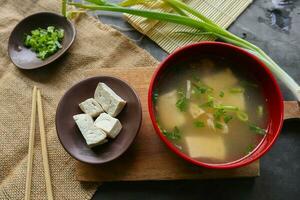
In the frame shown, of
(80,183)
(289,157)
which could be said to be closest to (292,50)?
(289,157)

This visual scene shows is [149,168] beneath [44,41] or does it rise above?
beneath

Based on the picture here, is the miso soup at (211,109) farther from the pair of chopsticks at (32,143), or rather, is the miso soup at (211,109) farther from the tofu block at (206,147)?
the pair of chopsticks at (32,143)

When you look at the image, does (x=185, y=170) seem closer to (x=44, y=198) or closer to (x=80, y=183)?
(x=80, y=183)

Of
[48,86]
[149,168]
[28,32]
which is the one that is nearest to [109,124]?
[149,168]

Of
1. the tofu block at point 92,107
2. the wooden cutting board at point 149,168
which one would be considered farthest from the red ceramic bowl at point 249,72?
the tofu block at point 92,107

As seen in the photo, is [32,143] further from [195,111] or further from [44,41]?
[195,111]

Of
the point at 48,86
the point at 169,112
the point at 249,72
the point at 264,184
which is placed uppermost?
the point at 249,72
